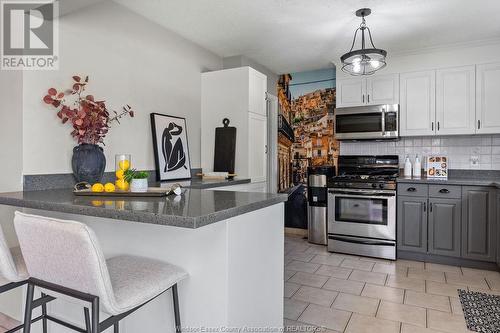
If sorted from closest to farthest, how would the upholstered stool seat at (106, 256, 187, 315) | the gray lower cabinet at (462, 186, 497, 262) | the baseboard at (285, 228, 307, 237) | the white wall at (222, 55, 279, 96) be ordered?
1. the upholstered stool seat at (106, 256, 187, 315)
2. the gray lower cabinet at (462, 186, 497, 262)
3. the white wall at (222, 55, 279, 96)
4. the baseboard at (285, 228, 307, 237)

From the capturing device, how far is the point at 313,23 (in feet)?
10.3

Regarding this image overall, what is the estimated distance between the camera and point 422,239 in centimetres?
359

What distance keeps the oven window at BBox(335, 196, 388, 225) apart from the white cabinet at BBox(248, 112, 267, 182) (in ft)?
3.35

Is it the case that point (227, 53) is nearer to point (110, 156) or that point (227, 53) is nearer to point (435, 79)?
point (110, 156)

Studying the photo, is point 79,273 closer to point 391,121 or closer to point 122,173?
point 122,173

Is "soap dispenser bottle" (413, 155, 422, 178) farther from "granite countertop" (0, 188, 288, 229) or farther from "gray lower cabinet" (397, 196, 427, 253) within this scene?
"granite countertop" (0, 188, 288, 229)

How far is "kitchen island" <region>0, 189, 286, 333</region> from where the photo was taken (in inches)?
52.4

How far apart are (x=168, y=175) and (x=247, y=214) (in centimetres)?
191

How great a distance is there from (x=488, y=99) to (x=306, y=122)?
2.18 meters

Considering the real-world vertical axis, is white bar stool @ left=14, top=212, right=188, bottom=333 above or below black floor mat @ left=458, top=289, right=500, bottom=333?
above

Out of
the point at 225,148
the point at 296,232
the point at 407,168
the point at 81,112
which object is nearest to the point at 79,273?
the point at 81,112

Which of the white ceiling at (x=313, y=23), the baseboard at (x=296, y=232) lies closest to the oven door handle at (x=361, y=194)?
the baseboard at (x=296, y=232)

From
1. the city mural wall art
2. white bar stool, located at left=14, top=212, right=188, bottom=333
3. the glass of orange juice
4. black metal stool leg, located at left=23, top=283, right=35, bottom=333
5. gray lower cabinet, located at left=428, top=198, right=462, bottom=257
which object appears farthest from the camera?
the city mural wall art

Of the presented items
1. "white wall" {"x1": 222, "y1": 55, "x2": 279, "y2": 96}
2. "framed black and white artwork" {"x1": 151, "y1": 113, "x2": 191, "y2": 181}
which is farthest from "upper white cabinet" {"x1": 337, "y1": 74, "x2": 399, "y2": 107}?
"framed black and white artwork" {"x1": 151, "y1": 113, "x2": 191, "y2": 181}
